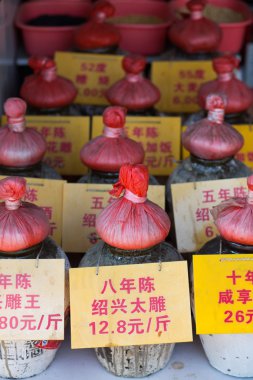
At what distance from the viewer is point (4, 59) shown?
2.52m

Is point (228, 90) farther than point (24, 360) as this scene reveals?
Yes

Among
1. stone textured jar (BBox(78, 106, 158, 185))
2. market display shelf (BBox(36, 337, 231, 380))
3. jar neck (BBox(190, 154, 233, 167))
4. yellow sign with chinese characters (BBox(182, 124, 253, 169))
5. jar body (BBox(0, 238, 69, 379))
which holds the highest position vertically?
stone textured jar (BBox(78, 106, 158, 185))

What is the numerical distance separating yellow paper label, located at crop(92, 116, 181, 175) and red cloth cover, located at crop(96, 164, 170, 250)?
825 mm

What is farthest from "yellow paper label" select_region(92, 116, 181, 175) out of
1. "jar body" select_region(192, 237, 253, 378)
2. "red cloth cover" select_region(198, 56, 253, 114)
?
"jar body" select_region(192, 237, 253, 378)

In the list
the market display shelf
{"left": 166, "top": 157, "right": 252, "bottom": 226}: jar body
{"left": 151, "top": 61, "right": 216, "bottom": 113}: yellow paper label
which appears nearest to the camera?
the market display shelf

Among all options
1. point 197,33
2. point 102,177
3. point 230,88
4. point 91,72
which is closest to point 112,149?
point 102,177

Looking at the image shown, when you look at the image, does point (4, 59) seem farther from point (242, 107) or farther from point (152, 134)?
point (242, 107)

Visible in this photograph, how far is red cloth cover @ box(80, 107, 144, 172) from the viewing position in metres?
1.69

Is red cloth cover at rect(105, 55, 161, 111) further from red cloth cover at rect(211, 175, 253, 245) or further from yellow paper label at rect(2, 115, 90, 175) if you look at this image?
red cloth cover at rect(211, 175, 253, 245)

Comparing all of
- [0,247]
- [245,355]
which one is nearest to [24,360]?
[0,247]

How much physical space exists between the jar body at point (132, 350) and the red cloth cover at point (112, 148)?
0.29 m

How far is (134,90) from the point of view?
7.01ft

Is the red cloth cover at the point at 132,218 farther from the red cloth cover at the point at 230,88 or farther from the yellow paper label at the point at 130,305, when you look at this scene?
the red cloth cover at the point at 230,88

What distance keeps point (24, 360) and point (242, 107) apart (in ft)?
3.61
